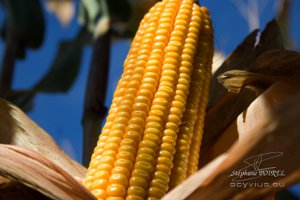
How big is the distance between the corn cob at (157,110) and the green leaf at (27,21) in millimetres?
1672

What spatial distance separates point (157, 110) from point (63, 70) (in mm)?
1770

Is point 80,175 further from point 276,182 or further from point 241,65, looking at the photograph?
point 241,65

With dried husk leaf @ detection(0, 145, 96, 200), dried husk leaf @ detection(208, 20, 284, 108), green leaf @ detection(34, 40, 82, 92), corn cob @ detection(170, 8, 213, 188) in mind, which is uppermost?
green leaf @ detection(34, 40, 82, 92)

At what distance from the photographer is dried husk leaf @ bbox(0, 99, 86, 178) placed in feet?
4.31

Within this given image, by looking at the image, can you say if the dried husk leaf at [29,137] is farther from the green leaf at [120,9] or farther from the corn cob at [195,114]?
the green leaf at [120,9]

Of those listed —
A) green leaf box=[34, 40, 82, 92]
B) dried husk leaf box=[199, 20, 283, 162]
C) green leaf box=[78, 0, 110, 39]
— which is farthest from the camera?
green leaf box=[34, 40, 82, 92]

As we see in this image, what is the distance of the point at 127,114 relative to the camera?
1198mm

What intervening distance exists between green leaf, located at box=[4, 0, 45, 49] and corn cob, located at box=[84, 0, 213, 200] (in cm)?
167

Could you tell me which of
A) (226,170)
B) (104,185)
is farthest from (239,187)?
→ (104,185)

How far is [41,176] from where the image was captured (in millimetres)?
970

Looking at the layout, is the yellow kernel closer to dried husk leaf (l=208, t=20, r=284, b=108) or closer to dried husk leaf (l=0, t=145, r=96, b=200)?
dried husk leaf (l=0, t=145, r=96, b=200)

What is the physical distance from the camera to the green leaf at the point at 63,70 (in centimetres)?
276

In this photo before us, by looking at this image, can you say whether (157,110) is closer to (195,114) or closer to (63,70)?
(195,114)

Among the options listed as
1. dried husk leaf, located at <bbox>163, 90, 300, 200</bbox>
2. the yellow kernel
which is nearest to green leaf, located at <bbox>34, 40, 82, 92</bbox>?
the yellow kernel
